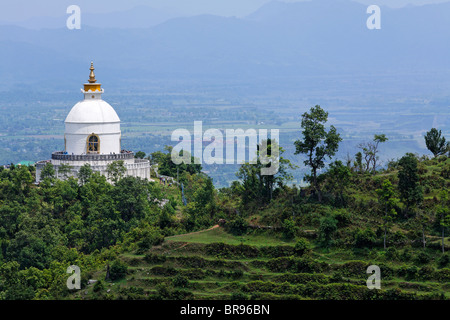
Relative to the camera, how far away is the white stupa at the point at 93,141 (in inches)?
1992

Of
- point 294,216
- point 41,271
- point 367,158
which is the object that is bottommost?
point 41,271

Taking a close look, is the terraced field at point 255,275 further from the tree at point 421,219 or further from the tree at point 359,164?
the tree at point 359,164

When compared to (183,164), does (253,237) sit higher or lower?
lower

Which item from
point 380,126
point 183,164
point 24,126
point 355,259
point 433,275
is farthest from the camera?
point 24,126

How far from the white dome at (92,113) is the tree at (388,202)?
68.6 feet

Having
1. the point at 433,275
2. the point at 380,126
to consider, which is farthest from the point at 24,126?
the point at 433,275

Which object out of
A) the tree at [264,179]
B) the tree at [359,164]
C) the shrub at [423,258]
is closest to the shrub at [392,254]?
the shrub at [423,258]

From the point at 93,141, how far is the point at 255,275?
21169mm

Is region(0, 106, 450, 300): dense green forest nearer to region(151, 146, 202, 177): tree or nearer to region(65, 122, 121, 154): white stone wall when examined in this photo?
region(65, 122, 121, 154): white stone wall

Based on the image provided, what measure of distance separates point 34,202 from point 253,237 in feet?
48.7

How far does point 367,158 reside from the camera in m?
45.4

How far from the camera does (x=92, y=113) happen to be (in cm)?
5138

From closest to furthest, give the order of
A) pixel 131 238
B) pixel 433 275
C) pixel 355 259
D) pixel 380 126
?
pixel 433 275
pixel 355 259
pixel 131 238
pixel 380 126

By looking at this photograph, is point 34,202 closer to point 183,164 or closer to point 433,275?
point 183,164
